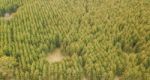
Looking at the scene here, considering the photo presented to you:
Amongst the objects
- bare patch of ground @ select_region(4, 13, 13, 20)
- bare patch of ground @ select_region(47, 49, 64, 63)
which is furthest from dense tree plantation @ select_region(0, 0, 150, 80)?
bare patch of ground @ select_region(47, 49, 64, 63)

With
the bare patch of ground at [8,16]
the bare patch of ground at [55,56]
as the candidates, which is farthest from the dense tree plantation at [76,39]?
the bare patch of ground at [55,56]

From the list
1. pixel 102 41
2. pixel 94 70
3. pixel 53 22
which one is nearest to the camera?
pixel 94 70

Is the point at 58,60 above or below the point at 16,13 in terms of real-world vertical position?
below

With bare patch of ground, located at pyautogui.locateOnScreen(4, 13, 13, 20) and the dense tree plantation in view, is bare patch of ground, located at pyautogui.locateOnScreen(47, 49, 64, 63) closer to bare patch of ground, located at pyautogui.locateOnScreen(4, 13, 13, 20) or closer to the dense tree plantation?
the dense tree plantation

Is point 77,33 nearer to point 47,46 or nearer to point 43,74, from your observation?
point 47,46

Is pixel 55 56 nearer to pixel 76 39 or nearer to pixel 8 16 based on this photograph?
pixel 76 39

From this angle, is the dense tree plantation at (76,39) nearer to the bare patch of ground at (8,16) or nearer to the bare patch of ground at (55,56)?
the bare patch of ground at (8,16)

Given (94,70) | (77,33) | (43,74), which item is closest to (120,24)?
(77,33)
